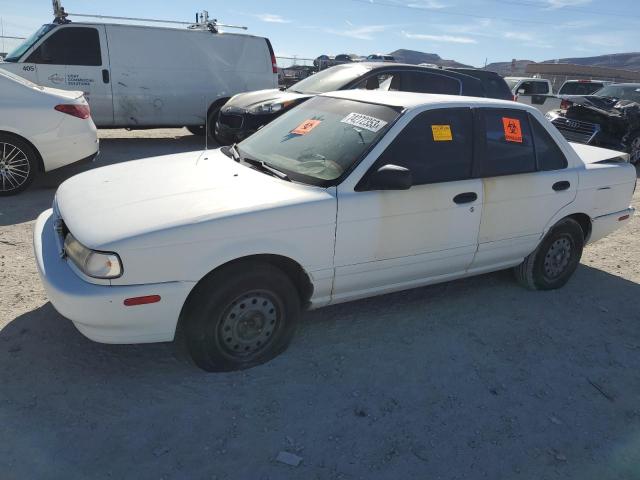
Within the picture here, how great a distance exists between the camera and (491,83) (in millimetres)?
8930

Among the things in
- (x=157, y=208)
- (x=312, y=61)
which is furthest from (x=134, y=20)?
(x=312, y=61)

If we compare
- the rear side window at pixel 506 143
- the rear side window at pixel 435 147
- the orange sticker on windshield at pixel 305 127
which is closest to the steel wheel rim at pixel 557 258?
the rear side window at pixel 506 143

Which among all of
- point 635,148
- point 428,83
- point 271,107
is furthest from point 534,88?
point 271,107

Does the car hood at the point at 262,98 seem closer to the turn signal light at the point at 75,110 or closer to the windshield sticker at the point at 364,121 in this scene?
the turn signal light at the point at 75,110

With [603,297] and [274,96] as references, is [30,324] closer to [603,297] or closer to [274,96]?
[603,297]

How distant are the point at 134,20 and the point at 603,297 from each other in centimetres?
931

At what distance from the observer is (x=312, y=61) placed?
28.9m

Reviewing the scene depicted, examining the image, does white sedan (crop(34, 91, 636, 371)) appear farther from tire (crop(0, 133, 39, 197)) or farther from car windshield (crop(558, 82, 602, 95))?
car windshield (crop(558, 82, 602, 95))

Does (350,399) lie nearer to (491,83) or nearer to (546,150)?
(546,150)

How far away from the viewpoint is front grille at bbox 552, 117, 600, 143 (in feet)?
34.6

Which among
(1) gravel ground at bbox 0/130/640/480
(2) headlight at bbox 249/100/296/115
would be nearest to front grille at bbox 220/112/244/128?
(2) headlight at bbox 249/100/296/115

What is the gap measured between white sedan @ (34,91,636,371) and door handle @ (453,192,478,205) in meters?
0.01

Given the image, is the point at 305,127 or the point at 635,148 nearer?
the point at 305,127

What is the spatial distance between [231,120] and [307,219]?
5.82m
